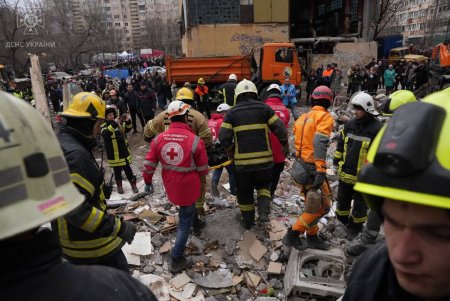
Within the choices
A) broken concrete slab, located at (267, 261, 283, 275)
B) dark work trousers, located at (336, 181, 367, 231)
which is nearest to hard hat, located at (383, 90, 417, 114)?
dark work trousers, located at (336, 181, 367, 231)

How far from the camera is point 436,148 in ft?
3.12

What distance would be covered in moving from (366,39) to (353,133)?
19637mm

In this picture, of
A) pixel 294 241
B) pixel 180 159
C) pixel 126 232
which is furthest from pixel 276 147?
pixel 126 232

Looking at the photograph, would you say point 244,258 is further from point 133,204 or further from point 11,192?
point 11,192

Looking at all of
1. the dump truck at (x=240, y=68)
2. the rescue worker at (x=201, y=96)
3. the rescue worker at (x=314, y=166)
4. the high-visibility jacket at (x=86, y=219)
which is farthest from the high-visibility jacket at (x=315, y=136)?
the dump truck at (x=240, y=68)

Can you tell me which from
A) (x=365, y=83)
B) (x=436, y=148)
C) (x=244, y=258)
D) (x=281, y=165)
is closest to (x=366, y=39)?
(x=365, y=83)

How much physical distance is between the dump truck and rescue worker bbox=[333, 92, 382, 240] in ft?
30.4

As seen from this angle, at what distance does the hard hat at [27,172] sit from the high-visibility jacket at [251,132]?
3.09 m

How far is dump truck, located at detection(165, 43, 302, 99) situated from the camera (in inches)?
511

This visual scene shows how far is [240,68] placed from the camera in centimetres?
1377

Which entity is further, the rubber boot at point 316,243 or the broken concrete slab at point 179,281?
the rubber boot at point 316,243

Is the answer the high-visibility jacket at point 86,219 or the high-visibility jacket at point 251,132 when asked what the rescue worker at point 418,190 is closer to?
the high-visibility jacket at point 86,219

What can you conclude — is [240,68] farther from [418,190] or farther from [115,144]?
[418,190]

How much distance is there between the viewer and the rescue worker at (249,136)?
416cm
